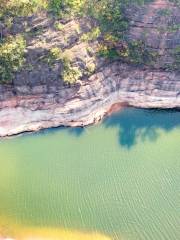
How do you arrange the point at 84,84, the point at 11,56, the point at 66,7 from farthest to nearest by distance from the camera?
the point at 84,84 → the point at 66,7 → the point at 11,56

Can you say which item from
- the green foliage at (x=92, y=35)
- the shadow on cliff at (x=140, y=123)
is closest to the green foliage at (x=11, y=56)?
the green foliage at (x=92, y=35)

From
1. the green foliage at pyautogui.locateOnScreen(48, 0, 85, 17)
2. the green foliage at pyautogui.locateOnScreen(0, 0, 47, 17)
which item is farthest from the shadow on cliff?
the green foliage at pyautogui.locateOnScreen(0, 0, 47, 17)

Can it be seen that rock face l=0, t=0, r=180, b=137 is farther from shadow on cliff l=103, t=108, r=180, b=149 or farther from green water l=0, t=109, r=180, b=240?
green water l=0, t=109, r=180, b=240

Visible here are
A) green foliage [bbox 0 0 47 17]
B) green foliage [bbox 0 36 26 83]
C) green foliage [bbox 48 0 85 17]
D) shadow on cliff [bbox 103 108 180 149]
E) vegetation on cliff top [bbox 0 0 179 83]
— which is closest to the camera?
green foliage [bbox 0 0 47 17]

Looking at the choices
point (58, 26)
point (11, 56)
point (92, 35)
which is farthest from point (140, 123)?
point (11, 56)

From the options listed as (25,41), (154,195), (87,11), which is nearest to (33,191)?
(154,195)

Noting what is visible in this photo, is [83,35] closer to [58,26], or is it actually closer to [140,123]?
[58,26]
